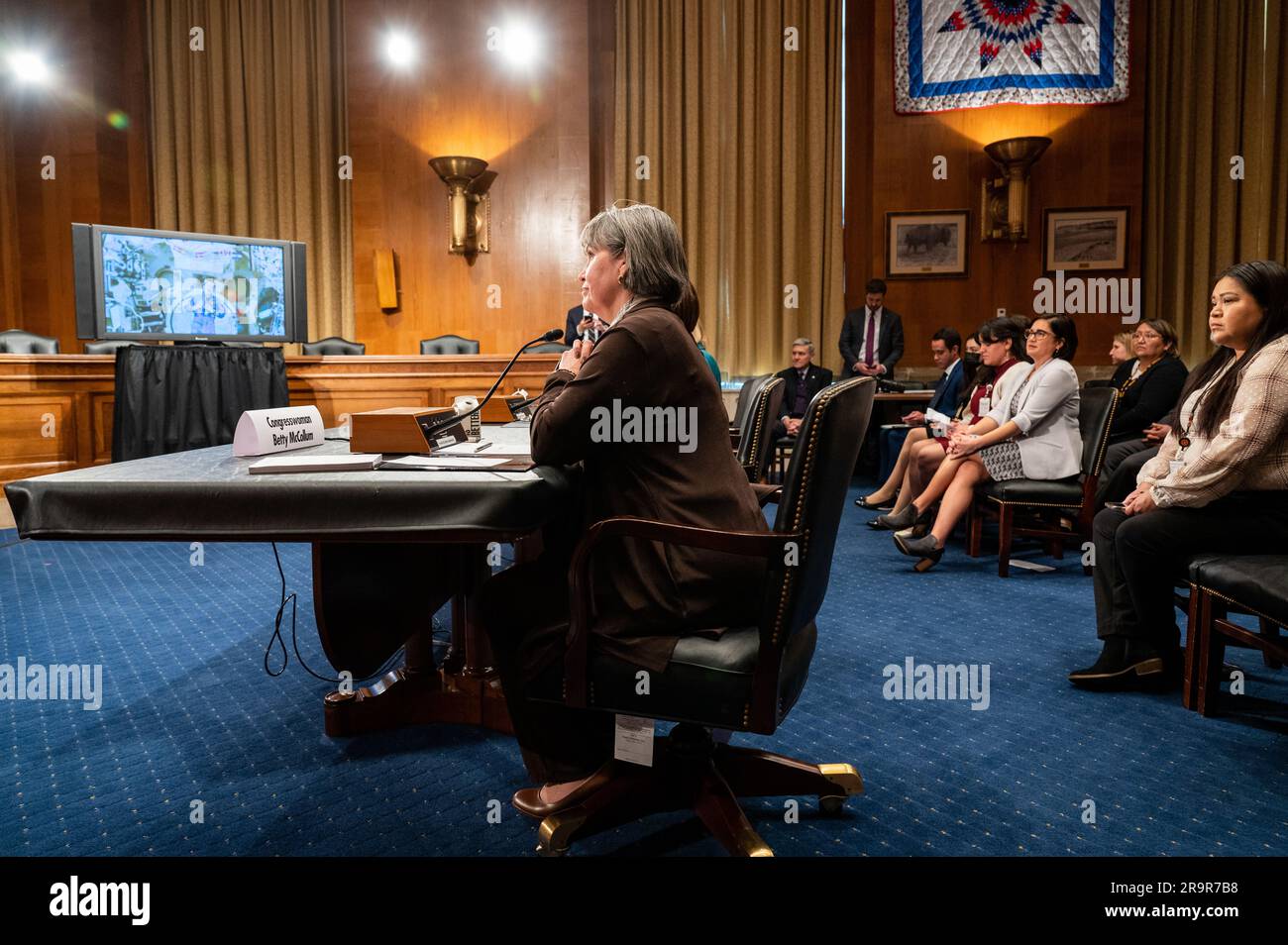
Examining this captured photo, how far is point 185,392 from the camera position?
464 cm

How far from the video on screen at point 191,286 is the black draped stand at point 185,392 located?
0.22m

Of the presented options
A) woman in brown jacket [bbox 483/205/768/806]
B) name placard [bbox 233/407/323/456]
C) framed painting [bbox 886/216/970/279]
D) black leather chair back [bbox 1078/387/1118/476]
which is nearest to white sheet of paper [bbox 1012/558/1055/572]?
black leather chair back [bbox 1078/387/1118/476]

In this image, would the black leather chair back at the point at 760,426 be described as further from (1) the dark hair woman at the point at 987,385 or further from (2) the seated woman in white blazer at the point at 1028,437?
(1) the dark hair woman at the point at 987,385

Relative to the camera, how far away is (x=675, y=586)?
140cm

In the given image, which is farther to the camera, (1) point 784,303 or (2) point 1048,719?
(1) point 784,303

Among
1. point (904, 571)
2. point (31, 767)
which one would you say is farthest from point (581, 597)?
point (904, 571)

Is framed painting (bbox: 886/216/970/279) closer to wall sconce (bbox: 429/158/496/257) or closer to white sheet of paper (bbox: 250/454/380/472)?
wall sconce (bbox: 429/158/496/257)

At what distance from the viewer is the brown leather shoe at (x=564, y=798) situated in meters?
1.54

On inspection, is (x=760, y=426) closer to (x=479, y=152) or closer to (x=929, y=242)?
(x=929, y=242)

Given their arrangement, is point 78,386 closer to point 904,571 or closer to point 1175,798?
point 904,571

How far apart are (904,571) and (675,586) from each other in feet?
8.81

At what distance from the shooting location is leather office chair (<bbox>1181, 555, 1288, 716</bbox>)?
1.86 metres

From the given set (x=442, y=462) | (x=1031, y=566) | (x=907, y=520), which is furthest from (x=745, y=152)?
(x=442, y=462)
